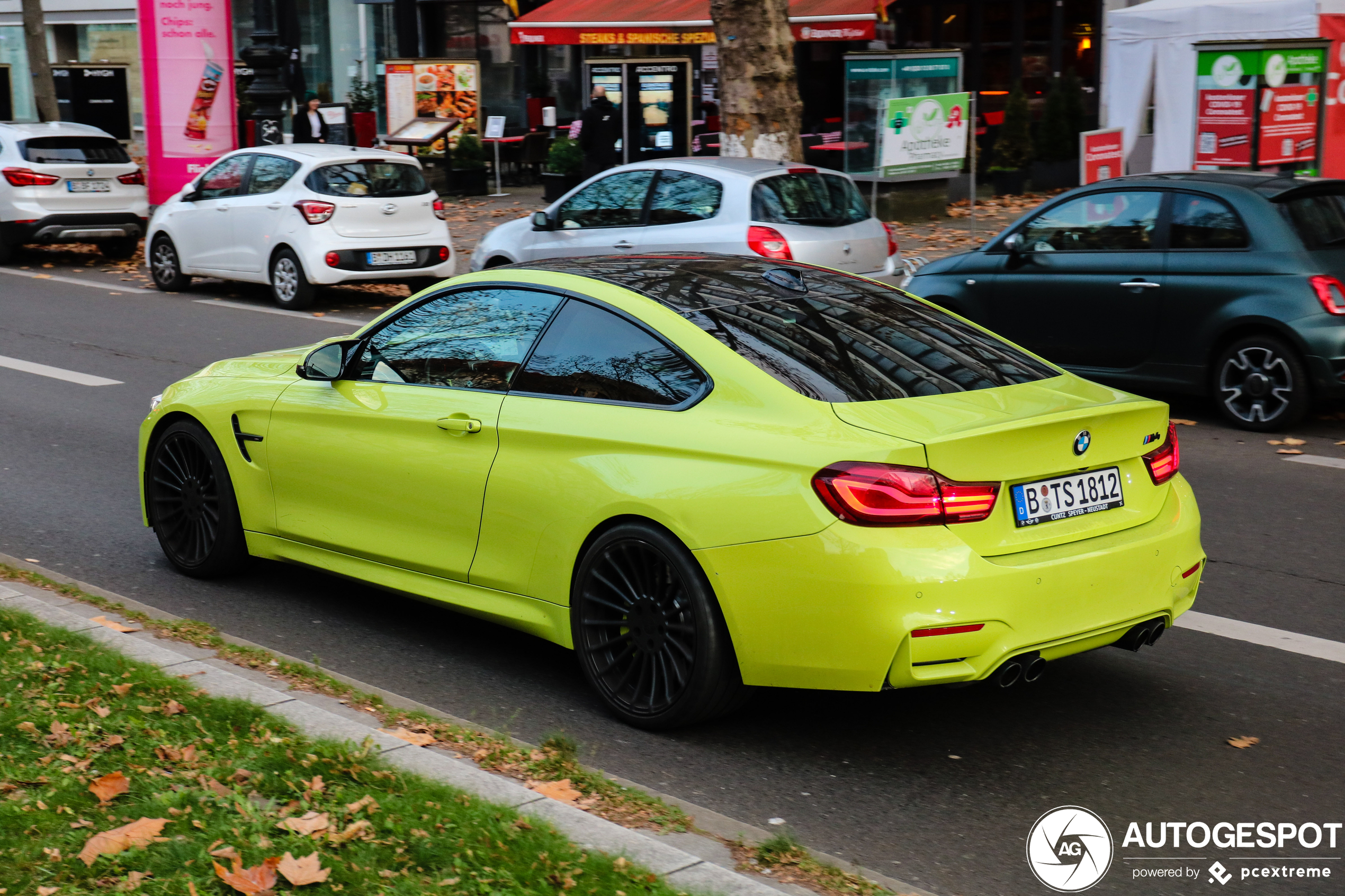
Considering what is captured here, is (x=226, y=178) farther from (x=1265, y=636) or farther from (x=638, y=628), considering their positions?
(x=1265, y=636)

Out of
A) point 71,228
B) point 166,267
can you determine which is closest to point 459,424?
point 166,267

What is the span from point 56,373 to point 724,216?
214 inches

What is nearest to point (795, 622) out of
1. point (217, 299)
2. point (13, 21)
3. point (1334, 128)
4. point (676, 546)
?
point (676, 546)

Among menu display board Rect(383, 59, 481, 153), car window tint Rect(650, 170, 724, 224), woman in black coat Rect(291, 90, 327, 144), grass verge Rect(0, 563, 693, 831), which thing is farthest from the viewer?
menu display board Rect(383, 59, 481, 153)

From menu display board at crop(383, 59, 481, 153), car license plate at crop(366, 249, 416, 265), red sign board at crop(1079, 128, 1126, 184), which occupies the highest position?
menu display board at crop(383, 59, 481, 153)

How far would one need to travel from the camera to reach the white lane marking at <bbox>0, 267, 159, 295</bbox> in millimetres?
17106

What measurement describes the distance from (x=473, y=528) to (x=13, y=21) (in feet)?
151

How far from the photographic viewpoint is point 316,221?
50.0 ft

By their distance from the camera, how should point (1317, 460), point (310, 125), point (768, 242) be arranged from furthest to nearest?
point (310, 125)
point (768, 242)
point (1317, 460)

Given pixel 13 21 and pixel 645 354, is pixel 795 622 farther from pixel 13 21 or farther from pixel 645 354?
pixel 13 21

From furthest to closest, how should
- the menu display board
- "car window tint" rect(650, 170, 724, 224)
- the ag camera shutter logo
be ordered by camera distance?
the menu display board, "car window tint" rect(650, 170, 724, 224), the ag camera shutter logo

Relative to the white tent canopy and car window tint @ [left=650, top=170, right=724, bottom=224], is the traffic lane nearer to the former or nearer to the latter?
car window tint @ [left=650, top=170, right=724, bottom=224]

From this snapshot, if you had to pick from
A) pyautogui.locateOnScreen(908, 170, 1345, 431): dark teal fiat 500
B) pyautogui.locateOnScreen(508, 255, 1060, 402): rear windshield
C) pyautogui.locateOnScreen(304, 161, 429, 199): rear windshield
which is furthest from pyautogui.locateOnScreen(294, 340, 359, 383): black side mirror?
pyautogui.locateOnScreen(304, 161, 429, 199): rear windshield

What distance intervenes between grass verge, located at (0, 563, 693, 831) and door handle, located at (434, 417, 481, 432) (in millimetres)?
941
